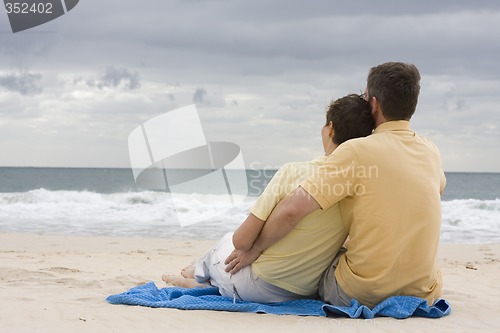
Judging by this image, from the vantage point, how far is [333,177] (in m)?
3.47

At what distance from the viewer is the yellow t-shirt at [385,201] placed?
11.4 ft

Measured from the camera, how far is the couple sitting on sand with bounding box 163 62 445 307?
11.5 ft

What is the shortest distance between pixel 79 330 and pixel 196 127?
375 cm

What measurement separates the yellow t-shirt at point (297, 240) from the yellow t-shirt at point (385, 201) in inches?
4.2

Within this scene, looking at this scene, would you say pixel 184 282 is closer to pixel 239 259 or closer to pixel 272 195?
pixel 239 259

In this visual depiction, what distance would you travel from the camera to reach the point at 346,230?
372cm

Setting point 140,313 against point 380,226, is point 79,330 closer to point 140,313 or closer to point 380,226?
point 140,313

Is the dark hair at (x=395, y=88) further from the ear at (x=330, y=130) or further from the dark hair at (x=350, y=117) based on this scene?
the ear at (x=330, y=130)

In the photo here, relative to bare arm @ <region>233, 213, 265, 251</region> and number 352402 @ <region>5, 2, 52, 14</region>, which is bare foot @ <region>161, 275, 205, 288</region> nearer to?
bare arm @ <region>233, 213, 265, 251</region>

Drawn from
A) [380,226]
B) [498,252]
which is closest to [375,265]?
[380,226]

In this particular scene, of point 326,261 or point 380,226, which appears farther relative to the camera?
point 326,261

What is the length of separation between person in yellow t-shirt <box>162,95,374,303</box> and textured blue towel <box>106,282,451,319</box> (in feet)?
0.34

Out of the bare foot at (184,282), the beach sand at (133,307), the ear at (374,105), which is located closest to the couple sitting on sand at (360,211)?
the ear at (374,105)

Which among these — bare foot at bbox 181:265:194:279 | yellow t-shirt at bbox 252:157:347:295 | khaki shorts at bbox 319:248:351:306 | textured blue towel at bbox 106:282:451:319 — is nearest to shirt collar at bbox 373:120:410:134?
yellow t-shirt at bbox 252:157:347:295
